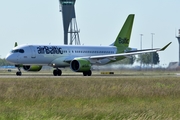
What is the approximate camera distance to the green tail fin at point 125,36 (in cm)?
7069

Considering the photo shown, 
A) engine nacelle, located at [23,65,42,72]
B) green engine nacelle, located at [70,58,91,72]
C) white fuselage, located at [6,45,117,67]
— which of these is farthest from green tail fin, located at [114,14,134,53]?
engine nacelle, located at [23,65,42,72]

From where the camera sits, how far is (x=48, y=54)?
Answer: 2430 inches

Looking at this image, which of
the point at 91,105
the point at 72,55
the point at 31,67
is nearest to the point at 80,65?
the point at 72,55

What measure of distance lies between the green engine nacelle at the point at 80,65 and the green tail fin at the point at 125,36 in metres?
9.05

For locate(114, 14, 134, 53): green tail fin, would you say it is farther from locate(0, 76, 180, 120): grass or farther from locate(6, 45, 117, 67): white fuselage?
locate(0, 76, 180, 120): grass

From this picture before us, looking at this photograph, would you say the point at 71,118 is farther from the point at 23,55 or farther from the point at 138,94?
the point at 23,55

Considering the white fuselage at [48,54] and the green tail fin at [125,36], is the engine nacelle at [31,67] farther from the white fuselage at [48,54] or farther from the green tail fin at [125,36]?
the green tail fin at [125,36]

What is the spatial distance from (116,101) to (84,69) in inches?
1395

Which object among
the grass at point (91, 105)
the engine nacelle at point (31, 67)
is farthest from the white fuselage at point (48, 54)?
the grass at point (91, 105)

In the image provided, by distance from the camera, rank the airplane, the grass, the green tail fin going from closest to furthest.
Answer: the grass → the airplane → the green tail fin

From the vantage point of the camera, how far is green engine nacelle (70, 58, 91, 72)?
61.4 metres

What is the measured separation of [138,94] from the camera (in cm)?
2973

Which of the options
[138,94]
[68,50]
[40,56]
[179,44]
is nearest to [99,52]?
[68,50]

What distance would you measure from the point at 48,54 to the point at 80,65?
3.63 m
